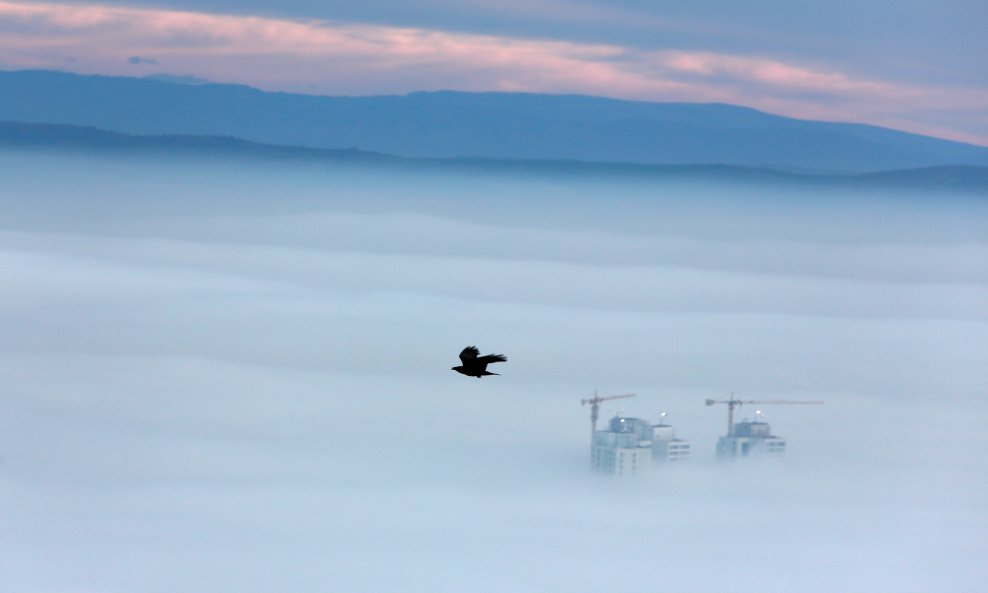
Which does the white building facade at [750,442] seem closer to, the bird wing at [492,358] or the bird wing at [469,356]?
the bird wing at [469,356]

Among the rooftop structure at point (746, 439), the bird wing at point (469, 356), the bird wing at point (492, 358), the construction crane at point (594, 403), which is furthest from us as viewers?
the rooftop structure at point (746, 439)

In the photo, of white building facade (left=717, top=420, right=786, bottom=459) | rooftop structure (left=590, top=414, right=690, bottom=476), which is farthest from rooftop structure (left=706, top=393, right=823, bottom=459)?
rooftop structure (left=590, top=414, right=690, bottom=476)

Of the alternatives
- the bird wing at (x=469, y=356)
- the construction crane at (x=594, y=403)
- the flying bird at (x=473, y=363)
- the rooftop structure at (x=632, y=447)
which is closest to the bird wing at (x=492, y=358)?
the flying bird at (x=473, y=363)

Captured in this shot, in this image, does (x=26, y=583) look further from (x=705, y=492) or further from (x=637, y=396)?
(x=637, y=396)

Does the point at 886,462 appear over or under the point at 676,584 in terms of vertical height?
over

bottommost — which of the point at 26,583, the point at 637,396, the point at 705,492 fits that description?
the point at 26,583

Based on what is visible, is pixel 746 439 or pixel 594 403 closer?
pixel 594 403

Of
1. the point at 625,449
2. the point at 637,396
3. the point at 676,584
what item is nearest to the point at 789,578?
the point at 676,584

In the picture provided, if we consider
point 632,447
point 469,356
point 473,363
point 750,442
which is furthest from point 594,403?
point 473,363

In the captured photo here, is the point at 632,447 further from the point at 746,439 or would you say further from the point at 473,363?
the point at 473,363

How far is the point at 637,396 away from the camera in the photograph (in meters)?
196

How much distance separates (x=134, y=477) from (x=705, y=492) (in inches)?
2116

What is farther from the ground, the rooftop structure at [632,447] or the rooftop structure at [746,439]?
the rooftop structure at [746,439]

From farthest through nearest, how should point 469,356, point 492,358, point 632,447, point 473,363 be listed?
point 632,447
point 469,356
point 473,363
point 492,358
